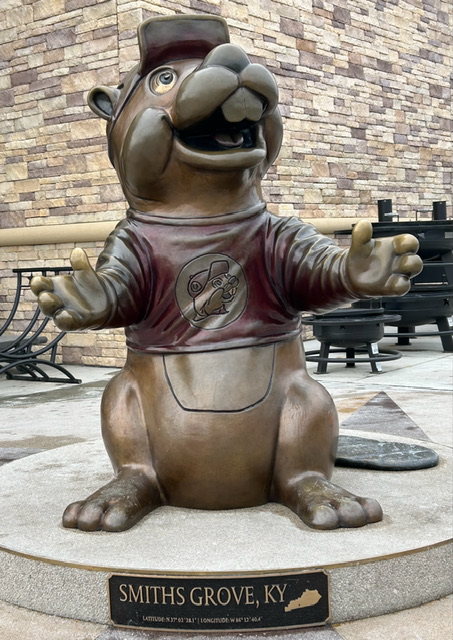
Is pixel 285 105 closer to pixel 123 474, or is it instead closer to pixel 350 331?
pixel 350 331

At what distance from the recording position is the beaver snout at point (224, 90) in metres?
2.37

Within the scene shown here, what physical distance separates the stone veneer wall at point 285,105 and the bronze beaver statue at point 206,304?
16.3 ft

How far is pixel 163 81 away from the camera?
8.69ft

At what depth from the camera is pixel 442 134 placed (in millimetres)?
12094

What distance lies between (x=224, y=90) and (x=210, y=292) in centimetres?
61

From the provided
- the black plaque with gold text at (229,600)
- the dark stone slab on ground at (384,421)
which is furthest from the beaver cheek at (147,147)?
the dark stone slab on ground at (384,421)

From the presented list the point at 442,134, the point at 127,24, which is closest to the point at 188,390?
the point at 127,24

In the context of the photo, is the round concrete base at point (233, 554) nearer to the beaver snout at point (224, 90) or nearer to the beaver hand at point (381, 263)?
the beaver hand at point (381, 263)

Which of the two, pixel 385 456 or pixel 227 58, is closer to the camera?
pixel 227 58

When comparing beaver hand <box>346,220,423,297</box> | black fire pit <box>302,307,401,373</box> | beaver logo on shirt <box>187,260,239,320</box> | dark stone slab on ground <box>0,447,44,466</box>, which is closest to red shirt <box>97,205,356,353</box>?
beaver logo on shirt <box>187,260,239,320</box>

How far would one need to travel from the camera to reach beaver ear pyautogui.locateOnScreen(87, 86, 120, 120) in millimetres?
2844

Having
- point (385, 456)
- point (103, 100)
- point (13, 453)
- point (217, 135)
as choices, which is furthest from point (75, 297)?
point (13, 453)

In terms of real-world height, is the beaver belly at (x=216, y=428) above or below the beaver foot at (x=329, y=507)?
above

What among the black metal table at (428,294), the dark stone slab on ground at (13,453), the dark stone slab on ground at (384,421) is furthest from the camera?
the black metal table at (428,294)
